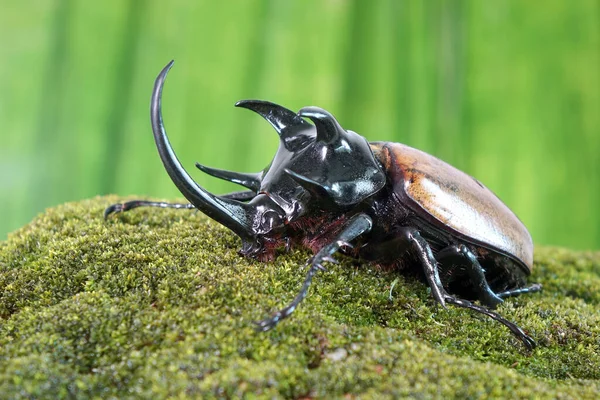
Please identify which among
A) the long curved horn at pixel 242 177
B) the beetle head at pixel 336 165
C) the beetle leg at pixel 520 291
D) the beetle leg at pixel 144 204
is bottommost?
the beetle leg at pixel 520 291

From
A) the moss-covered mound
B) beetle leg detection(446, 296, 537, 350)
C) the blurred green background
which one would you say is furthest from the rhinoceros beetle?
the blurred green background

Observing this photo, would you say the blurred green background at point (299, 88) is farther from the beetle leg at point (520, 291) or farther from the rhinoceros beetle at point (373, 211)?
the beetle leg at point (520, 291)

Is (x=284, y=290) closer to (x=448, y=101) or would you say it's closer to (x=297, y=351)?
(x=297, y=351)

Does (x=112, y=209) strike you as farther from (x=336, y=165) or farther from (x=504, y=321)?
(x=504, y=321)

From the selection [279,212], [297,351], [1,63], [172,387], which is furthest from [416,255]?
[1,63]

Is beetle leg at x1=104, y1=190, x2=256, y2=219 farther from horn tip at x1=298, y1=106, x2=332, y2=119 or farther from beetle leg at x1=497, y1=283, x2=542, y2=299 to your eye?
beetle leg at x1=497, y1=283, x2=542, y2=299

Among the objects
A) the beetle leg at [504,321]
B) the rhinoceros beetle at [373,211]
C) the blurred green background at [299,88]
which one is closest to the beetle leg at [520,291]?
the rhinoceros beetle at [373,211]
